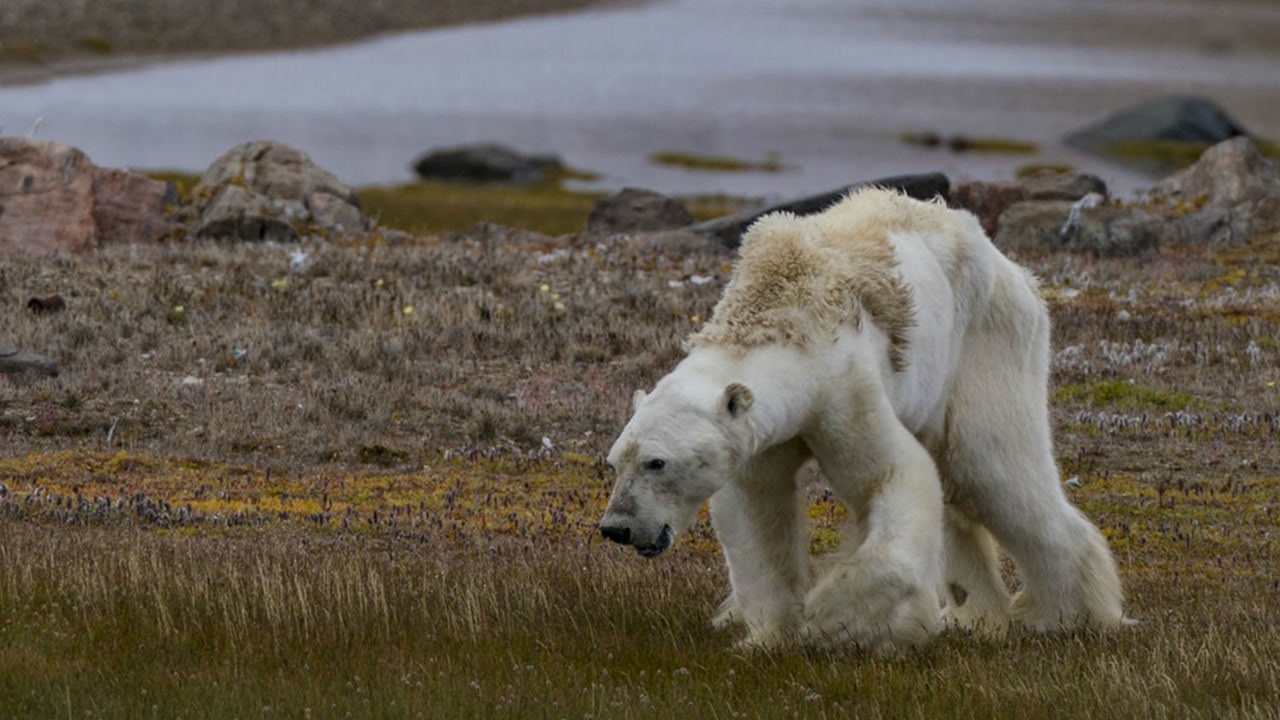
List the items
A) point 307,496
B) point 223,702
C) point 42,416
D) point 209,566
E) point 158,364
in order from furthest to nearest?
point 158,364 → point 42,416 → point 307,496 → point 209,566 → point 223,702

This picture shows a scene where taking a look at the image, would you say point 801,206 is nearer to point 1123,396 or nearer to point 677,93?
point 1123,396

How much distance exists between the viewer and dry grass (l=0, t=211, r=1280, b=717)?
7.45m

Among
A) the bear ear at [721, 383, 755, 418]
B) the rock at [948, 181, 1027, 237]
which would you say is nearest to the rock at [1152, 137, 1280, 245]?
the rock at [948, 181, 1027, 237]

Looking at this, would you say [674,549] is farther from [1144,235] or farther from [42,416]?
[1144,235]

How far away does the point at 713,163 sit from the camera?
7425cm

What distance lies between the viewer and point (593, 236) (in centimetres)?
2636

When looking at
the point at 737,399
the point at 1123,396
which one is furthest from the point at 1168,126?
the point at 737,399

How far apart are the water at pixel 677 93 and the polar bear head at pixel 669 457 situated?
54.0 meters

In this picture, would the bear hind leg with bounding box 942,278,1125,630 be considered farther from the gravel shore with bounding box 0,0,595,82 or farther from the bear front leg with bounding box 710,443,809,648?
the gravel shore with bounding box 0,0,595,82

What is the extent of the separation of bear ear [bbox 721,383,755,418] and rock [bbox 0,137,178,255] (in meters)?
17.5

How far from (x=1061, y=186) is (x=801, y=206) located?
195 inches

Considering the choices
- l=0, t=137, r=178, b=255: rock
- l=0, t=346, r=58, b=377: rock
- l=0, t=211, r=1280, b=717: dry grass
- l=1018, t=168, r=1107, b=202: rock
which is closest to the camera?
l=0, t=211, r=1280, b=717: dry grass

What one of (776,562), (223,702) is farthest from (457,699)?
(776,562)

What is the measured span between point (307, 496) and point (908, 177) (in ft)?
50.4
